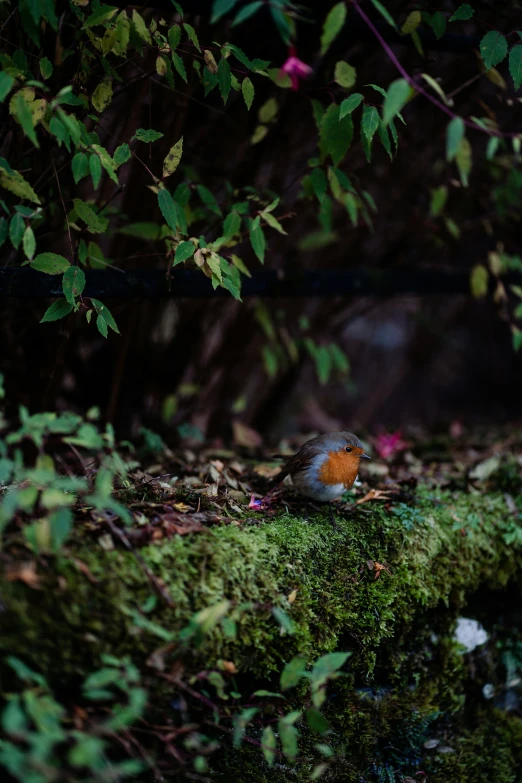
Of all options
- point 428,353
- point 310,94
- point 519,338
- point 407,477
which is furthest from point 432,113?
point 428,353

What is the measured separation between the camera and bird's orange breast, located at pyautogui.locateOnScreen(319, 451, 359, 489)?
8.57 feet

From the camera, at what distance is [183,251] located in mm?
2377

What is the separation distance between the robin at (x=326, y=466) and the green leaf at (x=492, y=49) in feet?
4.94

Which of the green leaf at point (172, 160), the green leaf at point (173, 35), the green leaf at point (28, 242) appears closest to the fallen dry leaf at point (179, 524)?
the green leaf at point (28, 242)

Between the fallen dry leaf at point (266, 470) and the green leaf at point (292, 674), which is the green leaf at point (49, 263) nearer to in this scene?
the fallen dry leaf at point (266, 470)

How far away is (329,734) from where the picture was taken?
2395mm

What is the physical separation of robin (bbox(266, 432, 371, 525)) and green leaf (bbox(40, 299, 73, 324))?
1060 millimetres

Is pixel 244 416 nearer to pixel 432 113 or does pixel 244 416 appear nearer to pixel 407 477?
pixel 407 477

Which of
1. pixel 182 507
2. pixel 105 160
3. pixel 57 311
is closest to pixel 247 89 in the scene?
pixel 105 160

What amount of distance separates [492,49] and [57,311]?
1.83 metres

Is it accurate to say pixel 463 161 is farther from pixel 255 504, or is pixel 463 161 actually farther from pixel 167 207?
pixel 255 504

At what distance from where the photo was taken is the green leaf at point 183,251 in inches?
93.1

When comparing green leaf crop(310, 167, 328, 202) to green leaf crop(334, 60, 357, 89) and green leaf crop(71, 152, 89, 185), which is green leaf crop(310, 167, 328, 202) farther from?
green leaf crop(71, 152, 89, 185)

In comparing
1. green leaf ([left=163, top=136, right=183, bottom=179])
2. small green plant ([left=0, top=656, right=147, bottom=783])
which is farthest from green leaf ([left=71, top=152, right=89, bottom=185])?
small green plant ([left=0, top=656, right=147, bottom=783])
